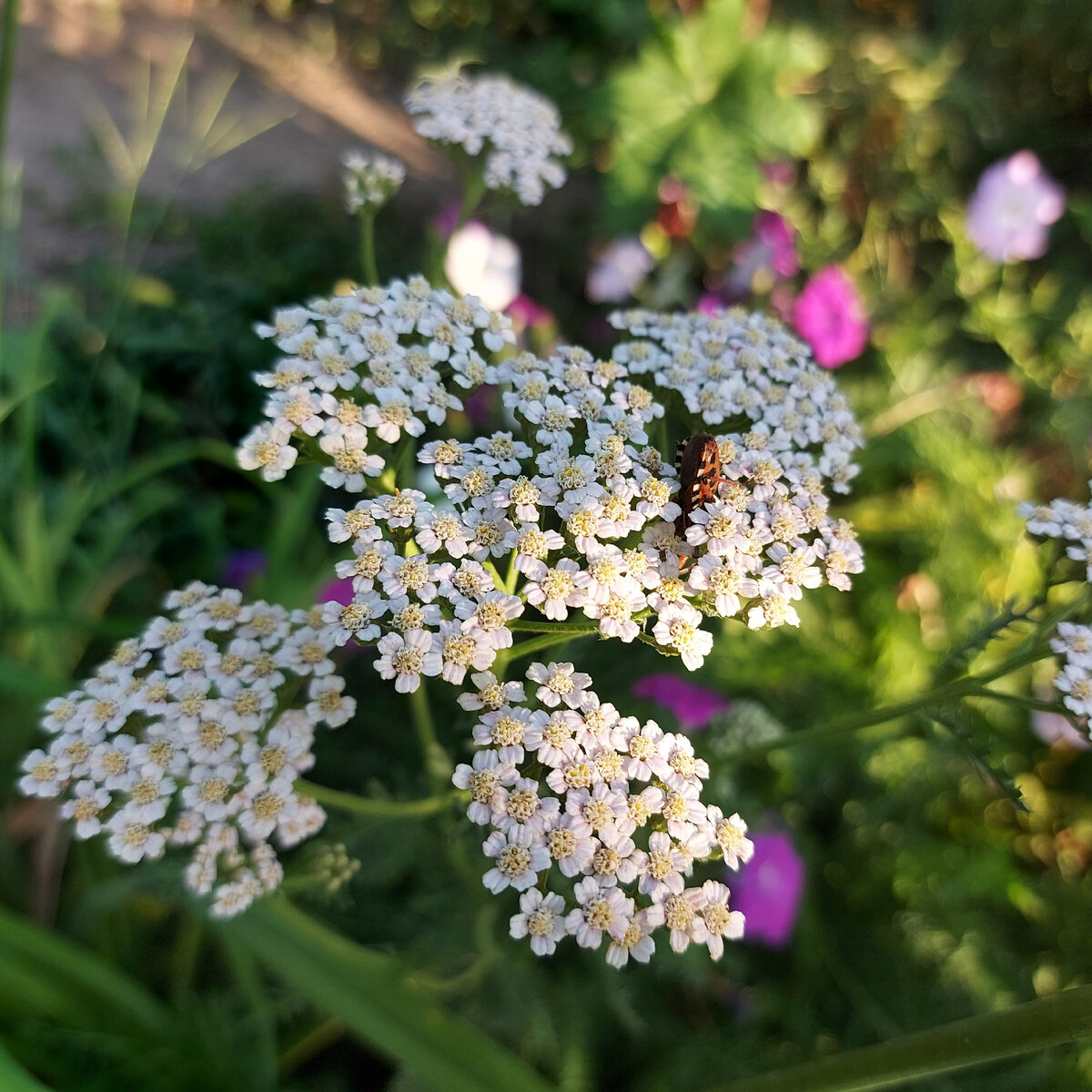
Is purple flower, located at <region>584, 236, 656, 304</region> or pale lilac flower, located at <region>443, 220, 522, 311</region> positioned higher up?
purple flower, located at <region>584, 236, 656, 304</region>

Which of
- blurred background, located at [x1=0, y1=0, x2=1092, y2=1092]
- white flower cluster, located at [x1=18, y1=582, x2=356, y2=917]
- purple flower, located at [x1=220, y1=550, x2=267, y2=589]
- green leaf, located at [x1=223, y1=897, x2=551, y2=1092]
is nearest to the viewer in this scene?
white flower cluster, located at [x1=18, y1=582, x2=356, y2=917]

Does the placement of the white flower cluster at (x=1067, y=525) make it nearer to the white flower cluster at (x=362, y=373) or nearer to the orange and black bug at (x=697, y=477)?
the orange and black bug at (x=697, y=477)

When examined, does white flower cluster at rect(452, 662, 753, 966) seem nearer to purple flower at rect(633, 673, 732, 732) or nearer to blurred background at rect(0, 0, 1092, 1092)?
blurred background at rect(0, 0, 1092, 1092)

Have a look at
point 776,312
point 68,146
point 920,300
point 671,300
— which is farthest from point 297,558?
point 68,146

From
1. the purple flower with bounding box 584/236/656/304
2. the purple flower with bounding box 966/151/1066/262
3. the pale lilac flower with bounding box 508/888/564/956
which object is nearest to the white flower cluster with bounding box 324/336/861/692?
the pale lilac flower with bounding box 508/888/564/956

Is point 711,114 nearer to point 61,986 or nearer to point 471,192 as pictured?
point 471,192

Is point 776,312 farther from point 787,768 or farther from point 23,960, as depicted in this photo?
point 23,960

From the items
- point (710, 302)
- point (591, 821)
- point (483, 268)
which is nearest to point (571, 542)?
point (591, 821)
